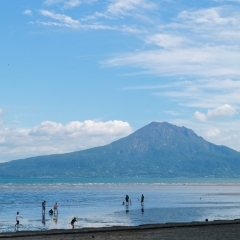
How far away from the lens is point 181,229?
29656mm

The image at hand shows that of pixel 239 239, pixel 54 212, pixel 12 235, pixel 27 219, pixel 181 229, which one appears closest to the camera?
pixel 239 239

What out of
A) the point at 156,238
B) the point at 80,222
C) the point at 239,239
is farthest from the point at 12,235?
the point at 80,222

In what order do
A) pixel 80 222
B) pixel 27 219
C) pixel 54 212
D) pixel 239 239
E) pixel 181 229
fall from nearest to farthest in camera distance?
pixel 239 239, pixel 181 229, pixel 80 222, pixel 27 219, pixel 54 212

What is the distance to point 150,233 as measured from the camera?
27500 mm

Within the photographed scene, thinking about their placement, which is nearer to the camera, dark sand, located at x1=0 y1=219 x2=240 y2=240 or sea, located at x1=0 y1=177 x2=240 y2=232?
dark sand, located at x1=0 y1=219 x2=240 y2=240

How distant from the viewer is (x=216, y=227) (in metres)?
30.5

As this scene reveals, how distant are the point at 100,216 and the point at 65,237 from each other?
22.5 m

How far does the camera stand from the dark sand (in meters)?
26.0

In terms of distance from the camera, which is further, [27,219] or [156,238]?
[27,219]

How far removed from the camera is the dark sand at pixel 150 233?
26.0 m

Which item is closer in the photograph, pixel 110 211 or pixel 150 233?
pixel 150 233

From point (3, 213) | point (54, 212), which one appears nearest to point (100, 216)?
point (54, 212)

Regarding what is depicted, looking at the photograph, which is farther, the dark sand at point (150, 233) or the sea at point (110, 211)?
the sea at point (110, 211)

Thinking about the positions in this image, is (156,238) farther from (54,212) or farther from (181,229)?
(54,212)
